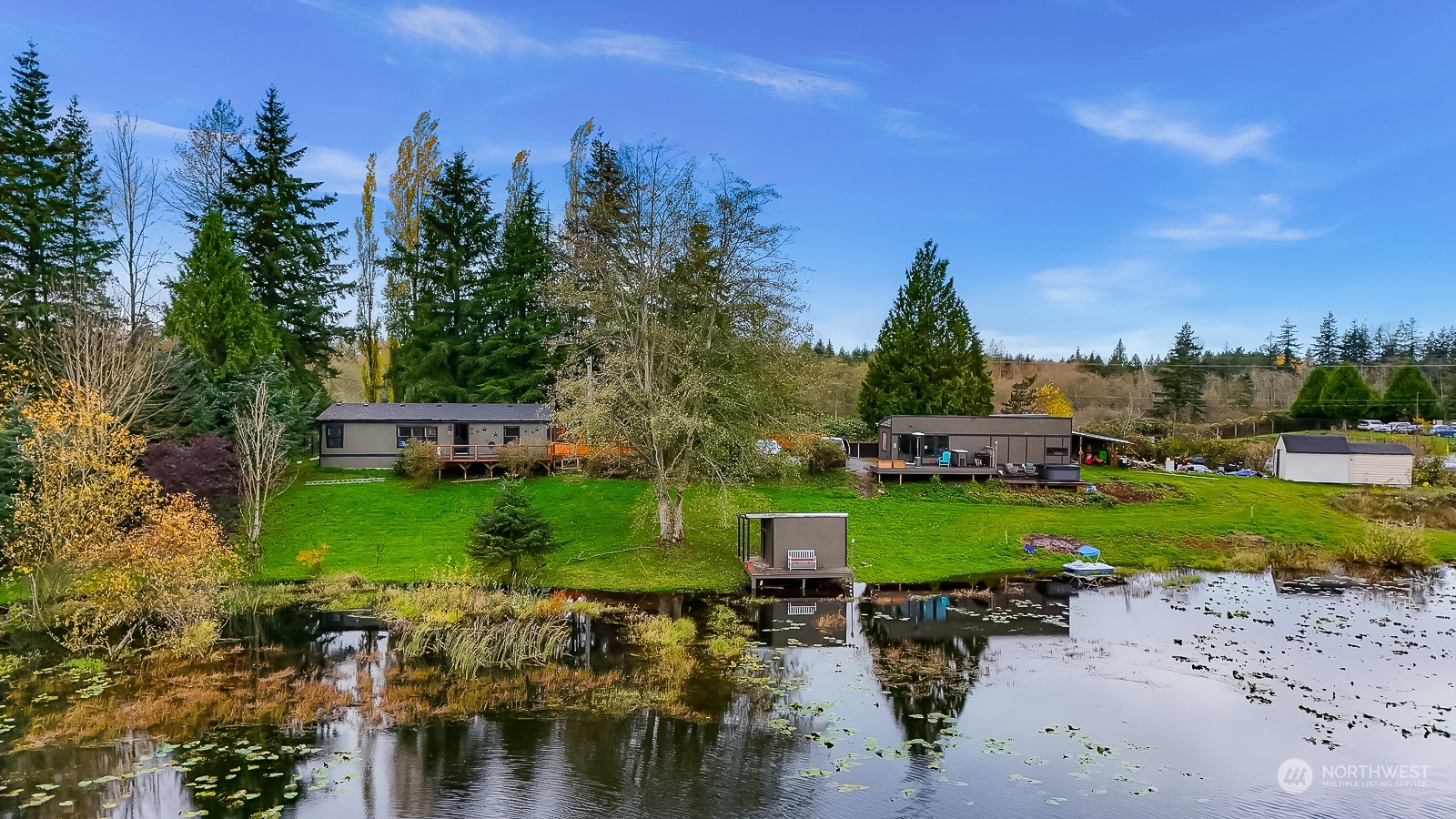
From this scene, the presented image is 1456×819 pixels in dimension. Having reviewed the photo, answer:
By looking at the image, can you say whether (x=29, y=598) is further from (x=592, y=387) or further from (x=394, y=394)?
(x=394, y=394)

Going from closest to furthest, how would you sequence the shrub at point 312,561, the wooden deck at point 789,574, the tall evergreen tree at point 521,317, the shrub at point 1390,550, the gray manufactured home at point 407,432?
the wooden deck at point 789,574 → the shrub at point 312,561 → the shrub at point 1390,550 → the gray manufactured home at point 407,432 → the tall evergreen tree at point 521,317

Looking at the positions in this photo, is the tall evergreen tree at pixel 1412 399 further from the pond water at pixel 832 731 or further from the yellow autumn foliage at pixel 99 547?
the yellow autumn foliage at pixel 99 547

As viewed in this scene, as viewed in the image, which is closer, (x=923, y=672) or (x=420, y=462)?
(x=923, y=672)

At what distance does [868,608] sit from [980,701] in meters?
7.33

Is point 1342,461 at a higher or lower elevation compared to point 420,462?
lower

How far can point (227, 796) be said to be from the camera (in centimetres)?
1124

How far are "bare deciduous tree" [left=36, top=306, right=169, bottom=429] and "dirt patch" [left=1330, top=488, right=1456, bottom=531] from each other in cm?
4745

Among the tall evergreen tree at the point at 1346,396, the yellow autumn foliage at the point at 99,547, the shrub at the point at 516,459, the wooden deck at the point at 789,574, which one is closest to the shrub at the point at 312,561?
the yellow autumn foliage at the point at 99,547

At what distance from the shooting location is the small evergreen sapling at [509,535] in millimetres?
23547

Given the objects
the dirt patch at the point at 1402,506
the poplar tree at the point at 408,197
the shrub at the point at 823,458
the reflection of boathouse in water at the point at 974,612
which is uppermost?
the poplar tree at the point at 408,197

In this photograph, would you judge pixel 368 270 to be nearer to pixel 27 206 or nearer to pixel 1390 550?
pixel 27 206

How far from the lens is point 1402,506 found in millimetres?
34719

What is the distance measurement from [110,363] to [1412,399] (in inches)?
3402

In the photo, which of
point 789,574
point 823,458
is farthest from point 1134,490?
point 789,574
